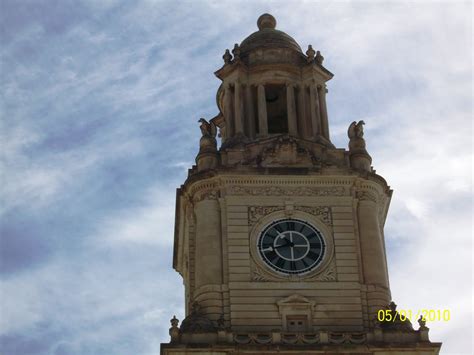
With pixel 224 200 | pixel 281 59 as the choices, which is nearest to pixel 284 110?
pixel 281 59

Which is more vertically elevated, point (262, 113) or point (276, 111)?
point (276, 111)

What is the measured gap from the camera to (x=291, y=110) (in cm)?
5703

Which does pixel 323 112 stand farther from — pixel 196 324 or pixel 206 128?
pixel 196 324

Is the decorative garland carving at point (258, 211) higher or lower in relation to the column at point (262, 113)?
lower

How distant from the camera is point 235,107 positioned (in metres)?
57.1

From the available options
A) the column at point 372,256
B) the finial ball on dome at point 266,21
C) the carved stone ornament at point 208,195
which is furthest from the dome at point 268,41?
the column at point 372,256

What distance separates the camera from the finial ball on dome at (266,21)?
62062 millimetres

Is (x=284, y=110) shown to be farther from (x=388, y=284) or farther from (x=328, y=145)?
(x=388, y=284)

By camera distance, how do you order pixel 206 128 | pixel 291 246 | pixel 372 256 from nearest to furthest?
pixel 291 246
pixel 372 256
pixel 206 128

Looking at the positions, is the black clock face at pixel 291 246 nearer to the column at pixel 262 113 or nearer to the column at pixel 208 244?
the column at pixel 208 244

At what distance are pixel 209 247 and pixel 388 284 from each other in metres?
6.91

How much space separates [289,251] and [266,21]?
14.2m

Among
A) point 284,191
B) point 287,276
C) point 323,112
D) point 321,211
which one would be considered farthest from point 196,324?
point 323,112

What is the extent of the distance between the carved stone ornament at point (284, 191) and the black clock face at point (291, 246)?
1262mm
